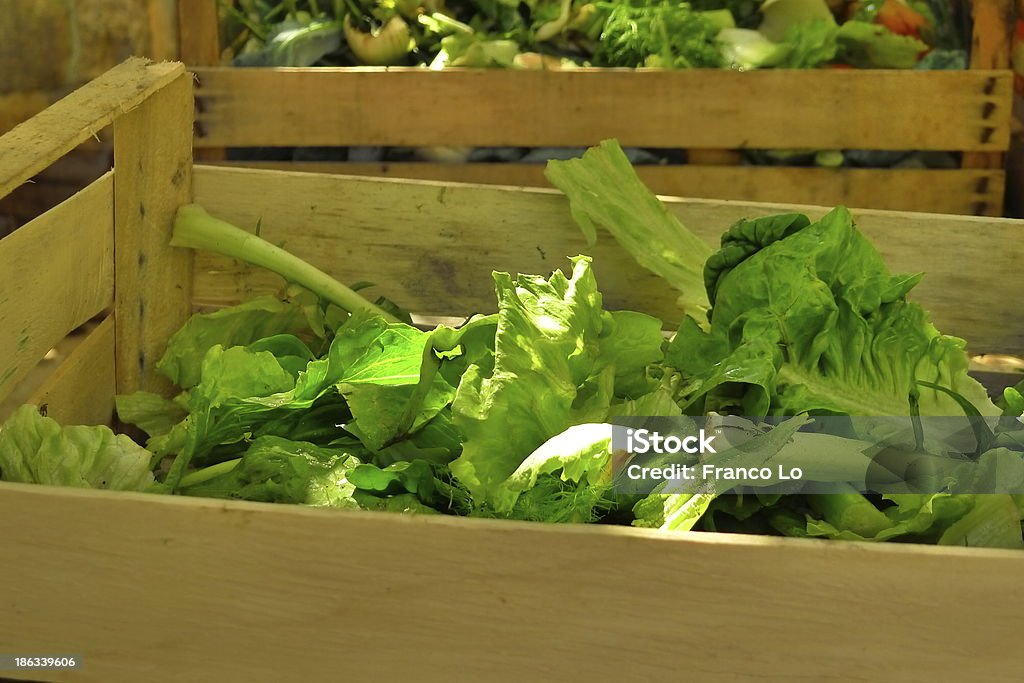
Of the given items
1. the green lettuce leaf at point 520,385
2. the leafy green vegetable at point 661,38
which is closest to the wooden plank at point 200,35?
the leafy green vegetable at point 661,38

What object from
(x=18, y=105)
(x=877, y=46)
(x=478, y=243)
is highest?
(x=877, y=46)

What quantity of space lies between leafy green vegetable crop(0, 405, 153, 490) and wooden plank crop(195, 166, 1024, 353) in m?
0.58

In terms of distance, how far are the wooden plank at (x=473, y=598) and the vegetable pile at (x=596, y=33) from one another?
6.46 feet

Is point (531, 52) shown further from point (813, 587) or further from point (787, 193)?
point (813, 587)

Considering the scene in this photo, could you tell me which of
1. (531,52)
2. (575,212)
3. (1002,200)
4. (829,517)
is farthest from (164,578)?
(1002,200)

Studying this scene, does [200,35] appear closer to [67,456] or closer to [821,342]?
[67,456]

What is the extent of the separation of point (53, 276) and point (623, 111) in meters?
1.61

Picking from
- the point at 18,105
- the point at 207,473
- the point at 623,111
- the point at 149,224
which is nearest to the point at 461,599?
the point at 207,473

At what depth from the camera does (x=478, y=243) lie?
182 centimetres

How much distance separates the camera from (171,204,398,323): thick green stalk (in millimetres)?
1710

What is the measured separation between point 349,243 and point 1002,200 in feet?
6.11

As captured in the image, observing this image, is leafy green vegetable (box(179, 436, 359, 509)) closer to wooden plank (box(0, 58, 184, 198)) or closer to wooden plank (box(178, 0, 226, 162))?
wooden plank (box(0, 58, 184, 198))

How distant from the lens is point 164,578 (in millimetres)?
Answer: 1057

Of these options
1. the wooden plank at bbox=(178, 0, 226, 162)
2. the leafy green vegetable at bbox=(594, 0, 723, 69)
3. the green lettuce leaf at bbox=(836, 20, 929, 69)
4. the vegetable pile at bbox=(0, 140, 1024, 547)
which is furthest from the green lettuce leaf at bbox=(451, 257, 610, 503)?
the green lettuce leaf at bbox=(836, 20, 929, 69)
